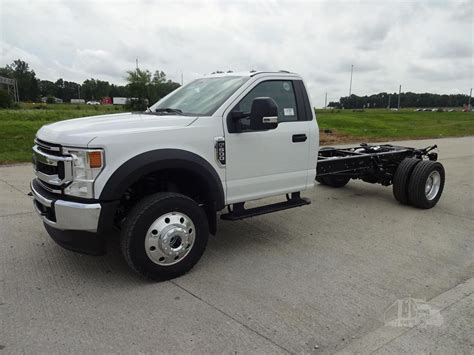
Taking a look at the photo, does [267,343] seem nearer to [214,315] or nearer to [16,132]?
[214,315]

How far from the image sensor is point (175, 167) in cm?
409

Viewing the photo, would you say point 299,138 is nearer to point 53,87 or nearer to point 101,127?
point 101,127

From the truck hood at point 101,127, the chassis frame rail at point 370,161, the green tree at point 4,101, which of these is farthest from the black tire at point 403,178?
the green tree at point 4,101

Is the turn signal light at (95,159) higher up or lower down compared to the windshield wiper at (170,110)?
lower down

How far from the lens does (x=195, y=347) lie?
308cm

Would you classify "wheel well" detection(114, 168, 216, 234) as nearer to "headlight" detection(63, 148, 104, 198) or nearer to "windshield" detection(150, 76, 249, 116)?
"headlight" detection(63, 148, 104, 198)

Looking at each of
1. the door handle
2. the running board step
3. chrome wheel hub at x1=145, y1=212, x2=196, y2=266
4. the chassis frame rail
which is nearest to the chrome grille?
chrome wheel hub at x1=145, y1=212, x2=196, y2=266

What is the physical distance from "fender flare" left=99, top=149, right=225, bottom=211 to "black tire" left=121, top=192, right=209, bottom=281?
A: 0.84 ft

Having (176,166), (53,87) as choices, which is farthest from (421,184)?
(53,87)

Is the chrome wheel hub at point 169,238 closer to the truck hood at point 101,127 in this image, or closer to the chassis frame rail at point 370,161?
the truck hood at point 101,127

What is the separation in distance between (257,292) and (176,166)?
141 cm

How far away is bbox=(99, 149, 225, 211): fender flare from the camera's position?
3760mm

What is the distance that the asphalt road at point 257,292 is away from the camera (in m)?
3.17

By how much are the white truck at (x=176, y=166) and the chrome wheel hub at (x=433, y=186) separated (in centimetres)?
313
